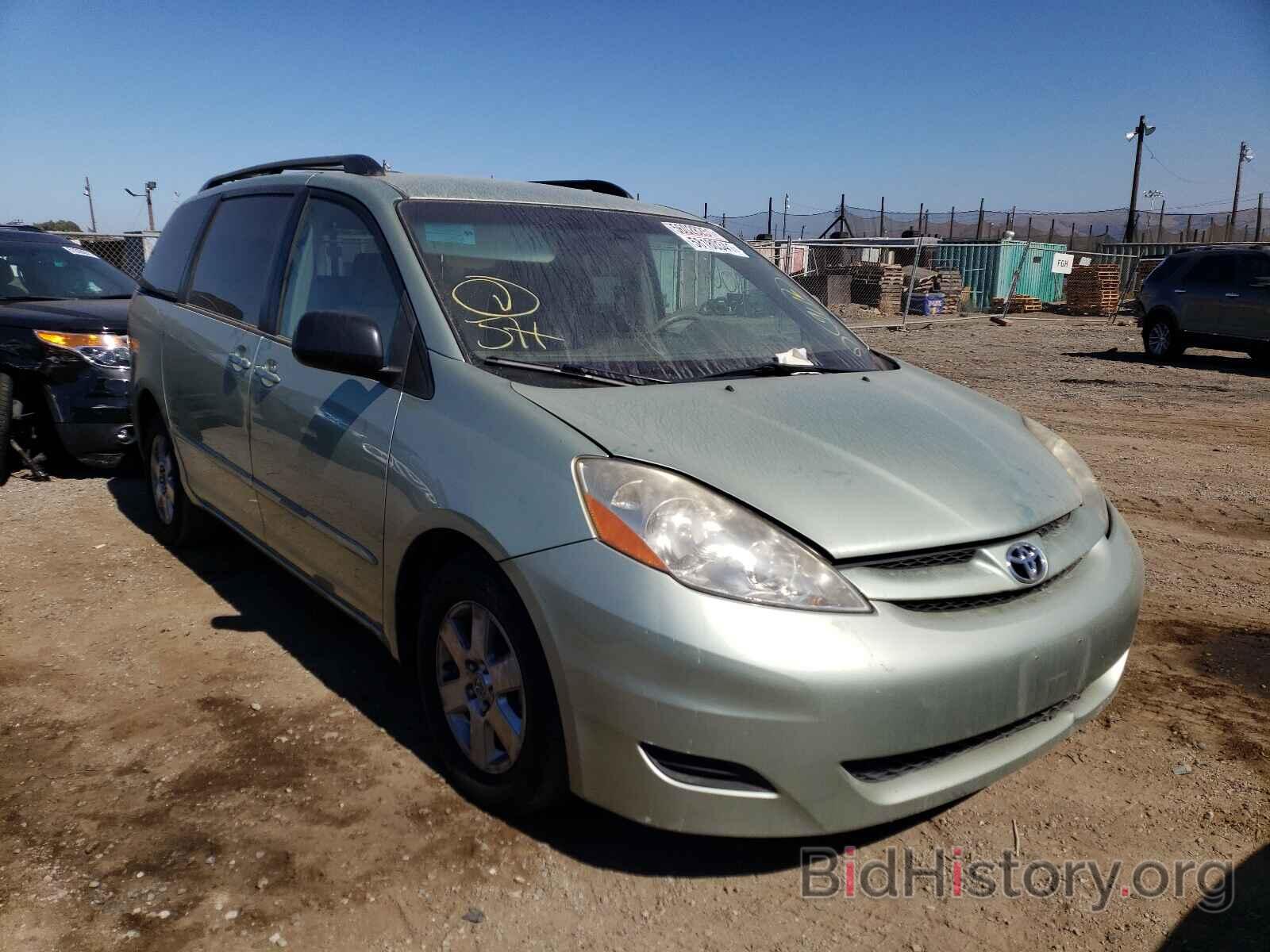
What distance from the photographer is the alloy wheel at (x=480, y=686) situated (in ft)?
8.02

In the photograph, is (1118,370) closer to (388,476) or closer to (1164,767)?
(1164,767)

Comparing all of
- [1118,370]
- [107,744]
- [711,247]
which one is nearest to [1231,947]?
[711,247]

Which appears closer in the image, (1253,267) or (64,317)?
(64,317)

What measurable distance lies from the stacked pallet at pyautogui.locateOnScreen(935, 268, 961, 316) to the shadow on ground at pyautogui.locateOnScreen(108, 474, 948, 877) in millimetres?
25477

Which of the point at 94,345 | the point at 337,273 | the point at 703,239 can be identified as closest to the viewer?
the point at 337,273

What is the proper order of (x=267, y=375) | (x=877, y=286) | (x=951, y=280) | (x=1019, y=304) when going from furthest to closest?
(x=1019, y=304)
(x=951, y=280)
(x=877, y=286)
(x=267, y=375)

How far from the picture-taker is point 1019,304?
2866cm

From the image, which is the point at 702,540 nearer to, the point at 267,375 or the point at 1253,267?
the point at 267,375

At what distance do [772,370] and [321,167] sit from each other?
6.69 feet

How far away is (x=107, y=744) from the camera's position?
3.07m

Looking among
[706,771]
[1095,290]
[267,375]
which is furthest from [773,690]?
[1095,290]

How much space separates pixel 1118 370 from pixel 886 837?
12.5 m

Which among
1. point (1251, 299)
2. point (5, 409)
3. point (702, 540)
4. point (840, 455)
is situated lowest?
point (5, 409)

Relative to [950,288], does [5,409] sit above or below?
above
